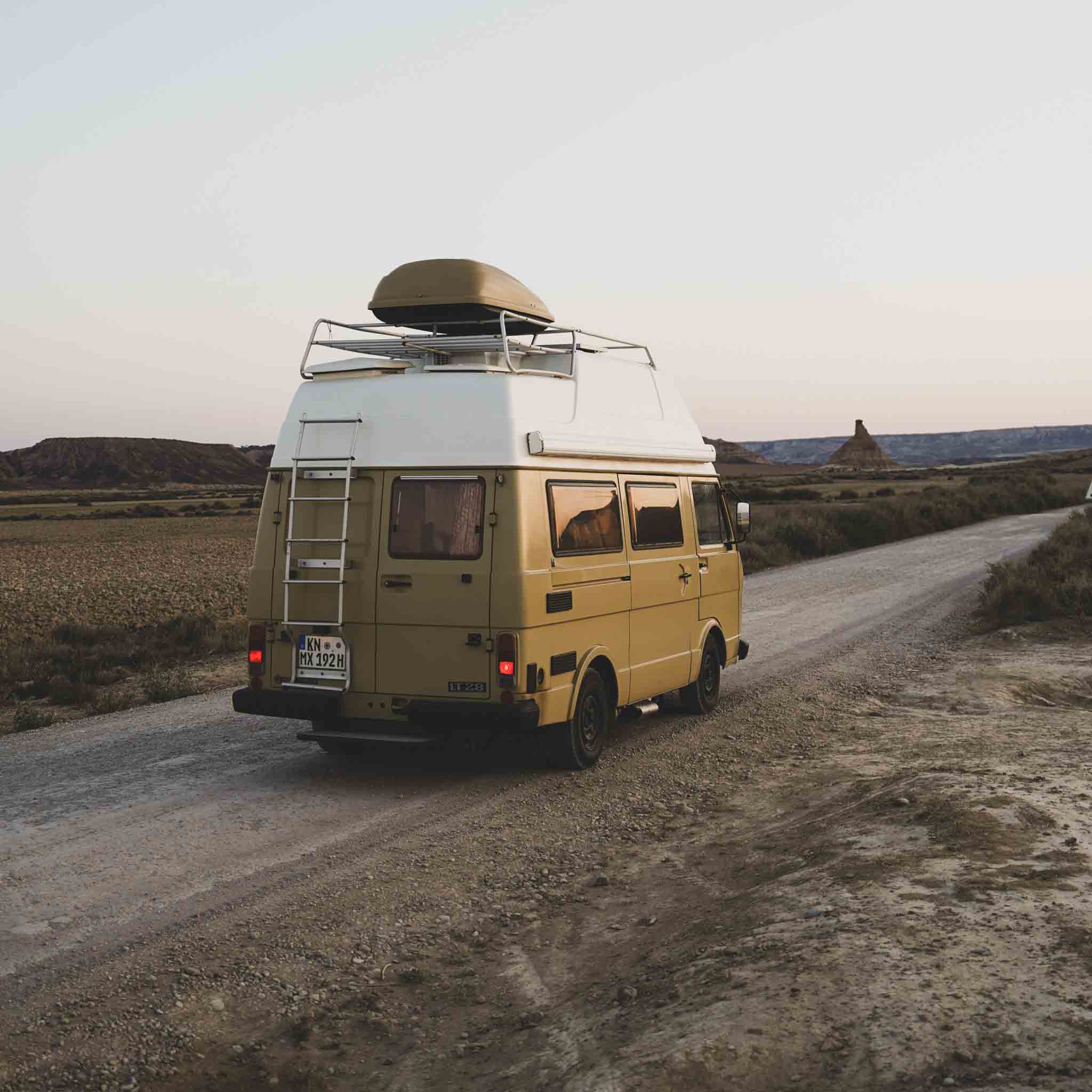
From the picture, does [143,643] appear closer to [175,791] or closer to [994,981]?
[175,791]

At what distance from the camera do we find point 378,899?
6.32 m

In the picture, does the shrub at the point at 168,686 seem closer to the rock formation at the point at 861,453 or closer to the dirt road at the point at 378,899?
the dirt road at the point at 378,899

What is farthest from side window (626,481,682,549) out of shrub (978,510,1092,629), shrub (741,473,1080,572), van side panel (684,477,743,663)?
shrub (741,473,1080,572)

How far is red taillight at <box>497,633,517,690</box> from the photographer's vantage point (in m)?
8.15

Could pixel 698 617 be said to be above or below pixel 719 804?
above

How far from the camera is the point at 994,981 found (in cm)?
457

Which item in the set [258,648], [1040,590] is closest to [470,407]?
[258,648]

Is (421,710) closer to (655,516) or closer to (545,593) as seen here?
(545,593)

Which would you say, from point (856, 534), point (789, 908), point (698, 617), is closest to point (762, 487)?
point (856, 534)

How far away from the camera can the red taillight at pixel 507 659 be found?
321 inches

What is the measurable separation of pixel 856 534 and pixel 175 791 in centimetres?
2853

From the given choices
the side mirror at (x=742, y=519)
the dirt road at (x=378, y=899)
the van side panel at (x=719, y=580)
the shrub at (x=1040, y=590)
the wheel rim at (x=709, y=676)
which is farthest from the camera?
the shrub at (x=1040, y=590)

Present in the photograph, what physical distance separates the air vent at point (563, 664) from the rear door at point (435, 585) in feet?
1.68

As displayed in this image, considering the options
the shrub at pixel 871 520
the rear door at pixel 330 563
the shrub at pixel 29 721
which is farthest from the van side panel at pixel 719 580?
the shrub at pixel 871 520
